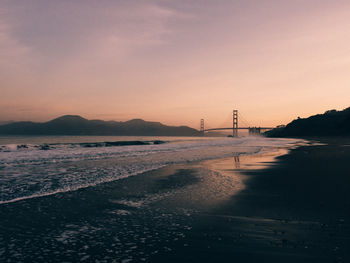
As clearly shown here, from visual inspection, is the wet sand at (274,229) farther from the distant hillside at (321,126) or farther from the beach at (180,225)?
the distant hillside at (321,126)

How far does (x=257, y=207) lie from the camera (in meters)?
7.82

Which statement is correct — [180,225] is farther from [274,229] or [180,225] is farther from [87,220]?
[87,220]

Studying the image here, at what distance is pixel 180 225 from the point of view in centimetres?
618

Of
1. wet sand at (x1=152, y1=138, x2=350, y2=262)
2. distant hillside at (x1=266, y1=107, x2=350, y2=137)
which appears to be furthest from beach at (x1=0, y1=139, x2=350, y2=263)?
distant hillside at (x1=266, y1=107, x2=350, y2=137)

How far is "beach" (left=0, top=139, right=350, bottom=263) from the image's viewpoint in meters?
4.66

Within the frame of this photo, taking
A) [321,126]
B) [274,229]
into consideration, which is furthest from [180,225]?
[321,126]

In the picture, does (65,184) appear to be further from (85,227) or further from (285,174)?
(285,174)

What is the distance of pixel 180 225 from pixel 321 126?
14997 centimetres

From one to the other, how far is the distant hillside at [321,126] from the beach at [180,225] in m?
123

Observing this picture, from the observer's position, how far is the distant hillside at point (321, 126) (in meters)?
119

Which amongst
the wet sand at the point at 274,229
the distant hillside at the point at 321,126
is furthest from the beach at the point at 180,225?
the distant hillside at the point at 321,126

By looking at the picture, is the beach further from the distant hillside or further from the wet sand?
the distant hillside

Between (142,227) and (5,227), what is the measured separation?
9.73 ft

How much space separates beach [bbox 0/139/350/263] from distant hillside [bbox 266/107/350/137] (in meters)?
123
